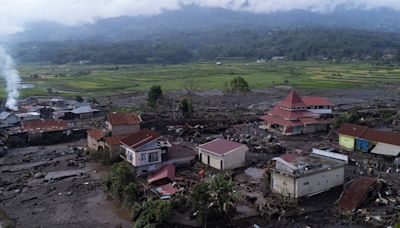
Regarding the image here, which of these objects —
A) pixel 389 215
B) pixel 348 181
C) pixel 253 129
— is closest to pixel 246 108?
pixel 253 129

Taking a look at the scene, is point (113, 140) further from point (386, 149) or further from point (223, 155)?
point (386, 149)

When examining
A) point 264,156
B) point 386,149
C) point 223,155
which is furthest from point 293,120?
point 223,155

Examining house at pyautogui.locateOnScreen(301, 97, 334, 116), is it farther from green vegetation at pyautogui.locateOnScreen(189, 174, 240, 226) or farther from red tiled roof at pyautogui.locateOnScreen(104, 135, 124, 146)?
green vegetation at pyautogui.locateOnScreen(189, 174, 240, 226)

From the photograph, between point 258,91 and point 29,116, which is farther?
point 258,91

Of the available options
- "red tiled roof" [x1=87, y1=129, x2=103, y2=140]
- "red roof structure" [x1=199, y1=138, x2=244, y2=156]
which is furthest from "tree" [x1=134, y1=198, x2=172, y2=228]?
"red tiled roof" [x1=87, y1=129, x2=103, y2=140]

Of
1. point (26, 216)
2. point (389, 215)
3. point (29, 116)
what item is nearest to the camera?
point (389, 215)

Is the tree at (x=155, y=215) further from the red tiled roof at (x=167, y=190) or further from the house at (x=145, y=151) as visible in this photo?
the house at (x=145, y=151)

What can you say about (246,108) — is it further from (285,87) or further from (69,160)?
(69,160)
